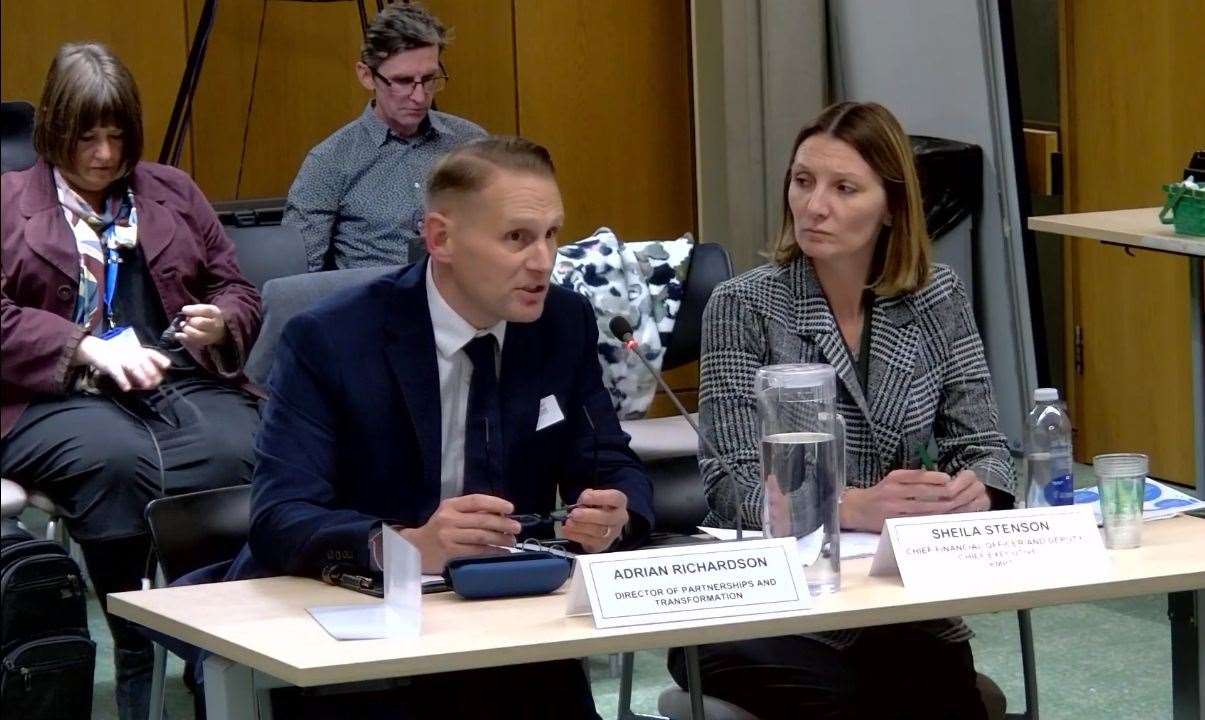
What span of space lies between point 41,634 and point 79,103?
5.80 feet

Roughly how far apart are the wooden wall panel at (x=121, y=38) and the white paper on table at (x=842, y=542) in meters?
3.30

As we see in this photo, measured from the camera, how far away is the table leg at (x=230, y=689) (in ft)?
6.07

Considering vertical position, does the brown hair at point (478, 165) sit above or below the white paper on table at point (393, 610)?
above

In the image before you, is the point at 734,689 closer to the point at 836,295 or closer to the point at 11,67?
the point at 836,295

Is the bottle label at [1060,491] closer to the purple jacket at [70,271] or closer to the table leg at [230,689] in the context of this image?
the table leg at [230,689]

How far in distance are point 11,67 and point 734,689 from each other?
347 centimetres

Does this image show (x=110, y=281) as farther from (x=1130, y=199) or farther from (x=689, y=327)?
(x=1130, y=199)

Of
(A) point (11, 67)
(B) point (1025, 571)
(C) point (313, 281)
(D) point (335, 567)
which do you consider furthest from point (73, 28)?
(B) point (1025, 571)

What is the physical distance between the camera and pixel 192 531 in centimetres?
237

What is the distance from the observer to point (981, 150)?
5203 millimetres

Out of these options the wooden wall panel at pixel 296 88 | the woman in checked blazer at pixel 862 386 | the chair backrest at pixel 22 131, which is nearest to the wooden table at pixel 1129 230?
the woman in checked blazer at pixel 862 386

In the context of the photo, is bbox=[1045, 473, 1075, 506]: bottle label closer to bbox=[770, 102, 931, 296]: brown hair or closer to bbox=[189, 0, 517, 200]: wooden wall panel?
bbox=[770, 102, 931, 296]: brown hair

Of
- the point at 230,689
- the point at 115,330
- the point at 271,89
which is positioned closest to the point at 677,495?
the point at 230,689

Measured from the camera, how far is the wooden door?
4918 mm
